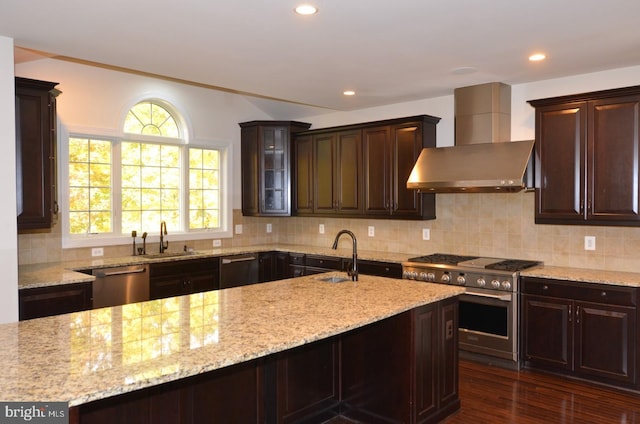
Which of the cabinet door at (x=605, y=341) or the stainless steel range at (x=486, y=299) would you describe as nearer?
the cabinet door at (x=605, y=341)

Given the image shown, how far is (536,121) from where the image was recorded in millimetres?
4551

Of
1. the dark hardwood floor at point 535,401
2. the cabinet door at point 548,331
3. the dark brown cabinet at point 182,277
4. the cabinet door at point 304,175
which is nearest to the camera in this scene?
A: the dark hardwood floor at point 535,401

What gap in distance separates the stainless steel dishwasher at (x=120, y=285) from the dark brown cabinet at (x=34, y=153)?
2.69 ft

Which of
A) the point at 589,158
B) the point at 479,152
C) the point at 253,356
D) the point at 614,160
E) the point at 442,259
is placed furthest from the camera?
the point at 442,259

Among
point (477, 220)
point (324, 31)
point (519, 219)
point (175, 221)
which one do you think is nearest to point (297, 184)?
point (175, 221)

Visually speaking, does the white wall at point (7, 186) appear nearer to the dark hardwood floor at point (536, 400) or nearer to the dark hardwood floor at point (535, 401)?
the dark hardwood floor at point (535, 401)

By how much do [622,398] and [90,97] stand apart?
5.58 m

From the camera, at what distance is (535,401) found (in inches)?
146

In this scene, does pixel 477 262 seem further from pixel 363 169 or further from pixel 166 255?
pixel 166 255

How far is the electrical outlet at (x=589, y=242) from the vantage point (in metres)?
4.49

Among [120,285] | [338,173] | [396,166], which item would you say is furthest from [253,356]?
[338,173]

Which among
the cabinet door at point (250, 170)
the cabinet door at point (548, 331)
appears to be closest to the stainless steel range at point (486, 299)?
the cabinet door at point (548, 331)

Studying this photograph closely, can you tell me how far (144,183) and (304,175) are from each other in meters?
1.98

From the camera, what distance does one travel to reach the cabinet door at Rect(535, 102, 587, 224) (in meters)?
4.27
